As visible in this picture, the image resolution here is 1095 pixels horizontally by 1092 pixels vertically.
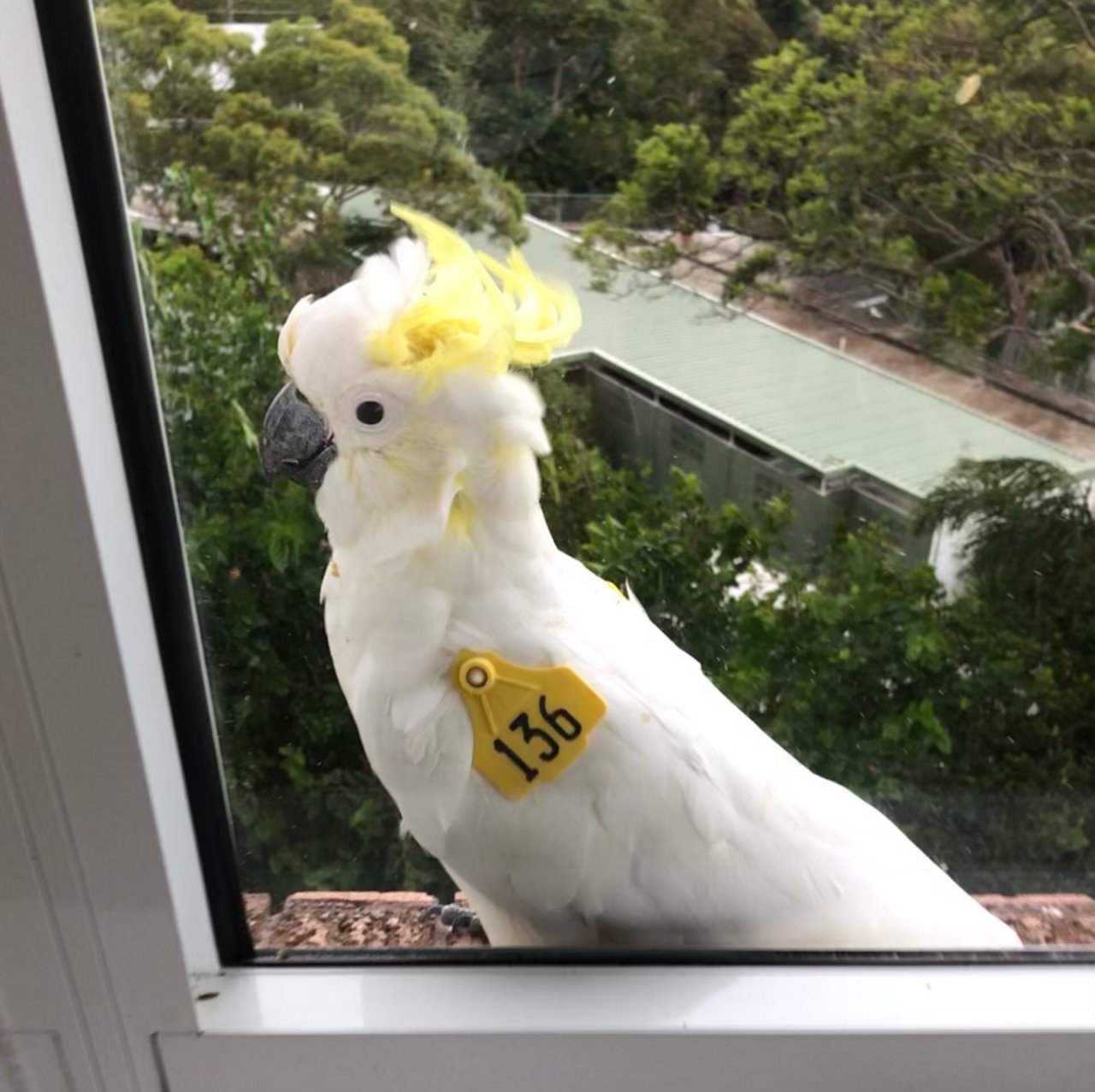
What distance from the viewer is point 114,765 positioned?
0.60 metres

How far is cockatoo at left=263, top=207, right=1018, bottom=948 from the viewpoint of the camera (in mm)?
750

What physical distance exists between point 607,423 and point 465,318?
0.72ft

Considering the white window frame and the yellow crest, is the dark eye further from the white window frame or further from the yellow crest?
the white window frame

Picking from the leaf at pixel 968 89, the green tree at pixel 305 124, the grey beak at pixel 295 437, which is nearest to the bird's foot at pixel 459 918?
the grey beak at pixel 295 437

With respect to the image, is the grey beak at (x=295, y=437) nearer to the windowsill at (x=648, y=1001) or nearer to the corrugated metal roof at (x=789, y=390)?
the corrugated metal roof at (x=789, y=390)

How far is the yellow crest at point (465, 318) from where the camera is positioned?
2.41ft

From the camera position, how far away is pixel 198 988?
730 millimetres

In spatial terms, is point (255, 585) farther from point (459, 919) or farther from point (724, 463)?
point (724, 463)

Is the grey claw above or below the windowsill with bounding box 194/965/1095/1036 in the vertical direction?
below

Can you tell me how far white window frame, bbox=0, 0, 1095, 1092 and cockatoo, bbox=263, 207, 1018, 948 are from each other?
0.07 m

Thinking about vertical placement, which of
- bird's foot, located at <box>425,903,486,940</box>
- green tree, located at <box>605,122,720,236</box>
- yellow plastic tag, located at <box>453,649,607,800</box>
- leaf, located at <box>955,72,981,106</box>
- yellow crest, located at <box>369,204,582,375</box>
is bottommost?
bird's foot, located at <box>425,903,486,940</box>

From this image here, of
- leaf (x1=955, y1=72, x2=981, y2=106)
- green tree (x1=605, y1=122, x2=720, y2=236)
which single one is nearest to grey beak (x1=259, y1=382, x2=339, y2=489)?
green tree (x1=605, y1=122, x2=720, y2=236)

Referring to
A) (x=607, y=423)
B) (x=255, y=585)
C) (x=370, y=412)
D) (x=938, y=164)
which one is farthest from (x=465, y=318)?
(x=938, y=164)

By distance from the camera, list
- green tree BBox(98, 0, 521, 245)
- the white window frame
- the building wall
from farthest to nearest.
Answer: the building wall, green tree BBox(98, 0, 521, 245), the white window frame
